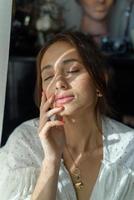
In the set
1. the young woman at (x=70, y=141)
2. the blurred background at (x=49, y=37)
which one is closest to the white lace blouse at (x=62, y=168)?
the young woman at (x=70, y=141)

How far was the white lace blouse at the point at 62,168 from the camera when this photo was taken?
1119mm

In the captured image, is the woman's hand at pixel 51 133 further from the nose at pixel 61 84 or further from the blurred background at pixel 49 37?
the blurred background at pixel 49 37

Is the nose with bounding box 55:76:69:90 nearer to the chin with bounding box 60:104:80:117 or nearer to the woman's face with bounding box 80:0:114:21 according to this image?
the chin with bounding box 60:104:80:117

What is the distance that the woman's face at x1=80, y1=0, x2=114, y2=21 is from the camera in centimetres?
171

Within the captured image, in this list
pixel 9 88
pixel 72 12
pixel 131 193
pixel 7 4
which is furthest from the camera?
pixel 72 12

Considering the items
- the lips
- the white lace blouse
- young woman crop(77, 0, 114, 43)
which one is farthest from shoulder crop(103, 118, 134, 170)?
young woman crop(77, 0, 114, 43)

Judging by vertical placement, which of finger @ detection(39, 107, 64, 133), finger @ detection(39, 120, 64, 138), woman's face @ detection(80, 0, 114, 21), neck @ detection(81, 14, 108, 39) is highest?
woman's face @ detection(80, 0, 114, 21)

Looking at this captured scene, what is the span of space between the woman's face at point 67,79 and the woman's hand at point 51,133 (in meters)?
0.04

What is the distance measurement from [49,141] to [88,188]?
0.77ft

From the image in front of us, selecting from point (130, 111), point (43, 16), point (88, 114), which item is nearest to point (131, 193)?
point (88, 114)

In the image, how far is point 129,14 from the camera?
174 centimetres

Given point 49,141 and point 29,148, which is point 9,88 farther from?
point 49,141

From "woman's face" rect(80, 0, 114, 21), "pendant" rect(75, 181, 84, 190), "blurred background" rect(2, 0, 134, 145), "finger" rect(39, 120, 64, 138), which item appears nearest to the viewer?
"finger" rect(39, 120, 64, 138)

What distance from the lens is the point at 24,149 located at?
1.18 m
